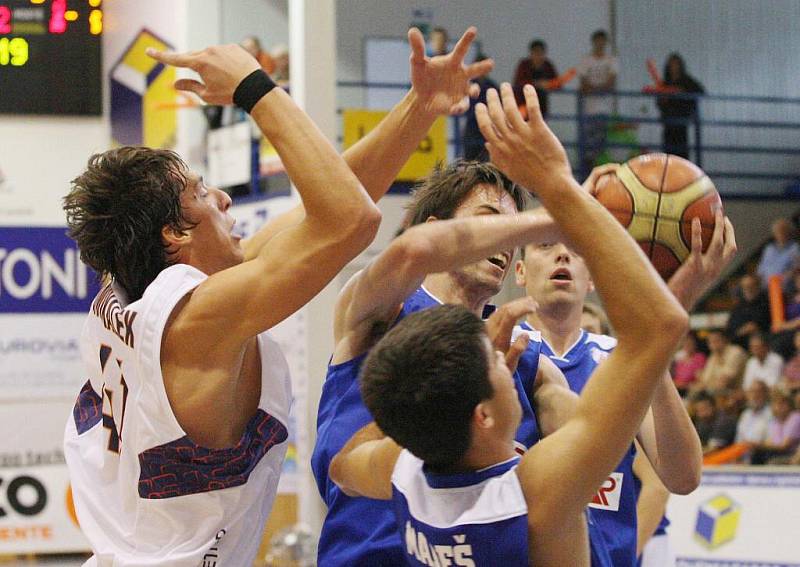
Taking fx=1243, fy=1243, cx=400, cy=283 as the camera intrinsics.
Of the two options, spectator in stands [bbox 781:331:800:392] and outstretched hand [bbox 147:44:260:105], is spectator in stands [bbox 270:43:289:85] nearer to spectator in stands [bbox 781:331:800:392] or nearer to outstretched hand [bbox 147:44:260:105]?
spectator in stands [bbox 781:331:800:392]

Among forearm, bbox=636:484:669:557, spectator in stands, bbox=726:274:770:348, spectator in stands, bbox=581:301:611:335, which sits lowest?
spectator in stands, bbox=726:274:770:348

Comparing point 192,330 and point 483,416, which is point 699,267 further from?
point 192,330

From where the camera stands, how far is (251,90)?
8.99ft

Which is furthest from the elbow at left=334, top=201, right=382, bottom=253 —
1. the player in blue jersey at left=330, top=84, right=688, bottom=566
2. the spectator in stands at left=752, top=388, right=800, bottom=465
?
the spectator in stands at left=752, top=388, right=800, bottom=465

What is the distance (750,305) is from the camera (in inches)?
512

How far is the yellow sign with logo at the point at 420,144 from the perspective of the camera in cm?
1045

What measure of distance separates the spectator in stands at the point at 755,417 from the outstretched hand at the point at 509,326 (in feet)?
29.4

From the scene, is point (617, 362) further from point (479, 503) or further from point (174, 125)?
point (174, 125)

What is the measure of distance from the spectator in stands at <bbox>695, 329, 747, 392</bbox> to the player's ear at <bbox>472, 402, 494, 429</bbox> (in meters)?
10.1

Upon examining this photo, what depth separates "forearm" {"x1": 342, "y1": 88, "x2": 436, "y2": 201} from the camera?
10.5 ft

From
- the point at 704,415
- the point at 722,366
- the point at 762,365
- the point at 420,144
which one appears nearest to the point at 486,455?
the point at 420,144

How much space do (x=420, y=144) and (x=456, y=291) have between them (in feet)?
24.7

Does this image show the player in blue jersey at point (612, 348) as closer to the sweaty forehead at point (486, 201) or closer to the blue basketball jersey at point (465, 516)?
the sweaty forehead at point (486, 201)

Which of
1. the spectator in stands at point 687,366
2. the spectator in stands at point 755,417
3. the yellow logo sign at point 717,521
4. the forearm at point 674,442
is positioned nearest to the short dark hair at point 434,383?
the forearm at point 674,442
